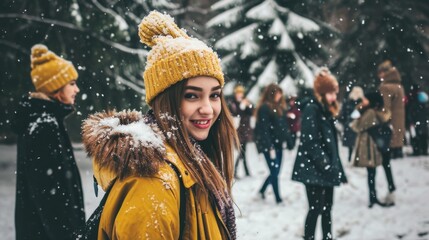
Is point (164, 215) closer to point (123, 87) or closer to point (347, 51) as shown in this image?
point (123, 87)

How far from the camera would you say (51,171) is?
146 inches

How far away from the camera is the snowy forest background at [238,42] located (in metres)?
8.41

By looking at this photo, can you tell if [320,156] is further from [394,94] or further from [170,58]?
[394,94]

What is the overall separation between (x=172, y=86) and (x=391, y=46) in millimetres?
14245

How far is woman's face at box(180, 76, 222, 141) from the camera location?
1.95 meters

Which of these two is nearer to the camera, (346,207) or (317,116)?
(317,116)

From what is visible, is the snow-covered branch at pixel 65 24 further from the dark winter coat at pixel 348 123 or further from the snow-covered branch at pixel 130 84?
the dark winter coat at pixel 348 123

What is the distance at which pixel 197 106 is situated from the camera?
1.96 meters

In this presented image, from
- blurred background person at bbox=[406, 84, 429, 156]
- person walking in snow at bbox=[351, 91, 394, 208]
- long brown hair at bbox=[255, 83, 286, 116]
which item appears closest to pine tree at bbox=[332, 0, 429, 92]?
blurred background person at bbox=[406, 84, 429, 156]

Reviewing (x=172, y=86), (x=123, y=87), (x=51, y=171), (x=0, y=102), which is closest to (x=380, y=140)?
(x=123, y=87)

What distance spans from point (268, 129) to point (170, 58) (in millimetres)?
6661

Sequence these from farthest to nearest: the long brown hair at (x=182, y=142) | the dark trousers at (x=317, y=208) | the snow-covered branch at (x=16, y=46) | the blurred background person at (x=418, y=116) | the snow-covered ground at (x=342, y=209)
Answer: the blurred background person at (x=418, y=116) < the snow-covered branch at (x=16, y=46) < the snow-covered ground at (x=342, y=209) < the dark trousers at (x=317, y=208) < the long brown hair at (x=182, y=142)

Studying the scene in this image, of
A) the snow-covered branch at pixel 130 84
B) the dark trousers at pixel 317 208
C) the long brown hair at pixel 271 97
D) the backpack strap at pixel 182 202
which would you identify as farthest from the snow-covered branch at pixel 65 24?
the backpack strap at pixel 182 202

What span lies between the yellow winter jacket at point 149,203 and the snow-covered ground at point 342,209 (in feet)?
12.3
